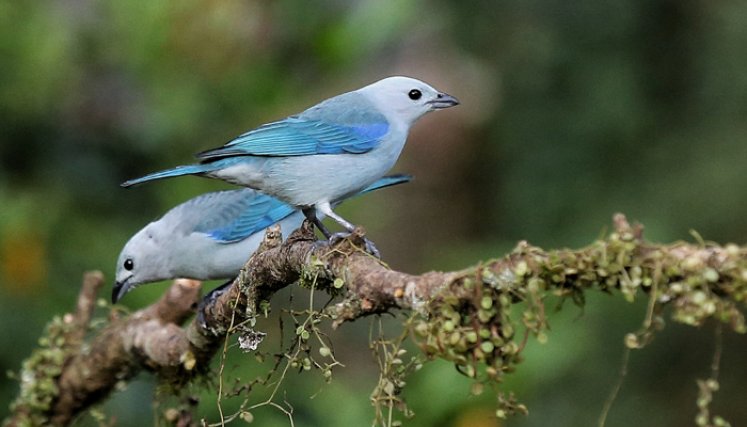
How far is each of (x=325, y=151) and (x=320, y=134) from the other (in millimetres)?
123

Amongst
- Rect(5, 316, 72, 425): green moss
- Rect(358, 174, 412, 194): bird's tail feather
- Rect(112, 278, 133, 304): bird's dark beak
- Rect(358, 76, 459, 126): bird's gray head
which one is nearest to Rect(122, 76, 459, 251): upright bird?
Rect(358, 76, 459, 126): bird's gray head

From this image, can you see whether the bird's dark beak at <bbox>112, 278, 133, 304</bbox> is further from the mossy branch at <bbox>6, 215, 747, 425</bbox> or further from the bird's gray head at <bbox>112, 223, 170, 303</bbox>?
the mossy branch at <bbox>6, 215, 747, 425</bbox>

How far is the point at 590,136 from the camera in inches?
283

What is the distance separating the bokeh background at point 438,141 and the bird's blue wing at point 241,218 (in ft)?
1.94

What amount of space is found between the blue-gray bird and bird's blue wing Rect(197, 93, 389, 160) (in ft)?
1.40

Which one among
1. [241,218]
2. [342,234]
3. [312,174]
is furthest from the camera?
[241,218]

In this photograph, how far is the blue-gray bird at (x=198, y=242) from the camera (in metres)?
4.23

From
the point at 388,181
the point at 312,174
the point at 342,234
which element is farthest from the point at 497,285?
the point at 388,181

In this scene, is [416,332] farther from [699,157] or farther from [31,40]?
[699,157]

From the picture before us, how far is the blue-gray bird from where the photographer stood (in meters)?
4.23

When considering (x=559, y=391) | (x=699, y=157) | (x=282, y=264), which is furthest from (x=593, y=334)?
(x=282, y=264)

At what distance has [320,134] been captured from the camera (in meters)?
3.82

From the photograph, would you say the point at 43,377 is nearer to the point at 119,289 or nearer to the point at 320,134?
the point at 119,289

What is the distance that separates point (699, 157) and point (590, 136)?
29.8 inches
